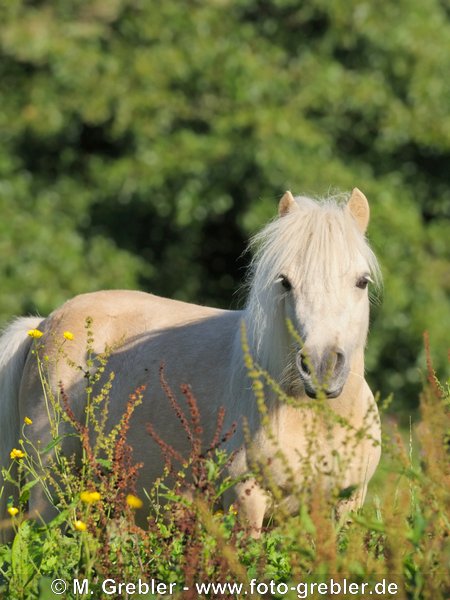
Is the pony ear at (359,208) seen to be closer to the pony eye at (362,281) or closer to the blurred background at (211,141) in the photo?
the pony eye at (362,281)

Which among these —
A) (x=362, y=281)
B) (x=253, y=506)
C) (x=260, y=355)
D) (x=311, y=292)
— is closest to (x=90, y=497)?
(x=253, y=506)

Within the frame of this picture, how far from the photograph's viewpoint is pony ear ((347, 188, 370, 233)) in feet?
15.6

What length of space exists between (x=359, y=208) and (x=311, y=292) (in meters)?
0.71

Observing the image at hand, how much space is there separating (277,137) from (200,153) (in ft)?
3.22

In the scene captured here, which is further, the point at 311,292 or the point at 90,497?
the point at 311,292

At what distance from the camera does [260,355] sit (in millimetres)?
4559

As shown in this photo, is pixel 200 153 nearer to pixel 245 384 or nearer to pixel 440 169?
pixel 440 169

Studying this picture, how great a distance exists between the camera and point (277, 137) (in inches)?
520

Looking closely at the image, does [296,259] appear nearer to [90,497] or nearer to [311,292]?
[311,292]

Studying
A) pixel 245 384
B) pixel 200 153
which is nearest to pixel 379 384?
pixel 200 153

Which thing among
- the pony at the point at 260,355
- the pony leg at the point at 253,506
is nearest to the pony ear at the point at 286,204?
the pony at the point at 260,355

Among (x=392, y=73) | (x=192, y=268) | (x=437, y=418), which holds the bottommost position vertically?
(x=192, y=268)

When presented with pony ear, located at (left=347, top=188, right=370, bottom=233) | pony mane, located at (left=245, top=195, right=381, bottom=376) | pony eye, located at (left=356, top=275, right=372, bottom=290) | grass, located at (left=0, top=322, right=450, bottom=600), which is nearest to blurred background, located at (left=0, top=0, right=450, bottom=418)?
pony ear, located at (left=347, top=188, right=370, bottom=233)

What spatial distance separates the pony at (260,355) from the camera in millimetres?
4172
